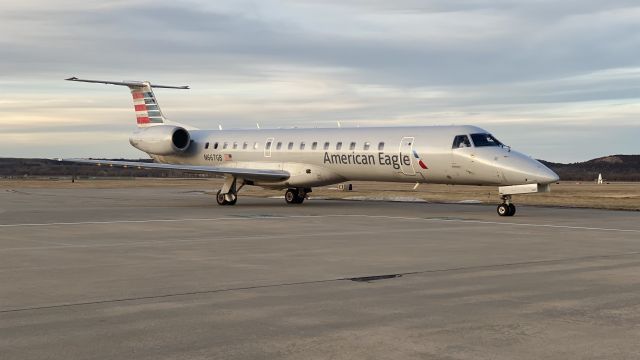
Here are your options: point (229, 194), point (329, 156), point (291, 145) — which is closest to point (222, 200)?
point (229, 194)

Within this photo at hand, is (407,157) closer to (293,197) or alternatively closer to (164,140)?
(293,197)

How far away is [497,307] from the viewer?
8.15 m

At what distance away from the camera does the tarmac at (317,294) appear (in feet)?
21.0

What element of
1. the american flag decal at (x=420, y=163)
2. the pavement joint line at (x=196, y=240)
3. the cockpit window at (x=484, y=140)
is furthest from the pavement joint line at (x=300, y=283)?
the american flag decal at (x=420, y=163)

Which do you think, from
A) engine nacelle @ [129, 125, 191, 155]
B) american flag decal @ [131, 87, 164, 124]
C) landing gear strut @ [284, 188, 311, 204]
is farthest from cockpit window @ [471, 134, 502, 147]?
american flag decal @ [131, 87, 164, 124]

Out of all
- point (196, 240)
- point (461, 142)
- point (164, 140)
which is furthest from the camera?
point (164, 140)

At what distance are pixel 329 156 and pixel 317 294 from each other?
2078 centimetres

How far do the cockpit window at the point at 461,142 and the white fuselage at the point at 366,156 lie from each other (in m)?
0.06

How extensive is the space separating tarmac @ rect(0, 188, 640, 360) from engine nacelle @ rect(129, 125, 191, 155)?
1642cm

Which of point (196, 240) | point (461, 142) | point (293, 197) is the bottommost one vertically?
point (196, 240)

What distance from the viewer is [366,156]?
92.2 feet

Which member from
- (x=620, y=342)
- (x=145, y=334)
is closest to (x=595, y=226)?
(x=620, y=342)

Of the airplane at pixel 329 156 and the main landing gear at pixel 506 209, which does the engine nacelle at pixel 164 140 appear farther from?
the main landing gear at pixel 506 209

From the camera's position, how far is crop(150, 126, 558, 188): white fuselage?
24.2 meters
